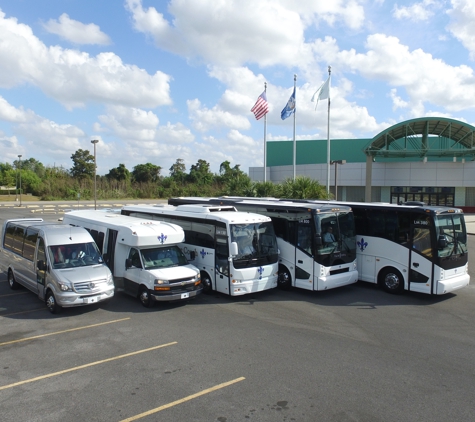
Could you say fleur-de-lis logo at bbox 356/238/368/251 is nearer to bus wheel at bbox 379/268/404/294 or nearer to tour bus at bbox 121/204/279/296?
bus wheel at bbox 379/268/404/294

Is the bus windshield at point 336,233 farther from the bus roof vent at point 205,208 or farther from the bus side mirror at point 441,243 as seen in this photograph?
the bus roof vent at point 205,208

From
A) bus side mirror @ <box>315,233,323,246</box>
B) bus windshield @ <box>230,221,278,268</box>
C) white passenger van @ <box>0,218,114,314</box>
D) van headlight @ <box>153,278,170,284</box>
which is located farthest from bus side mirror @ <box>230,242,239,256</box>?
white passenger van @ <box>0,218,114,314</box>

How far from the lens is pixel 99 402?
6676 millimetres

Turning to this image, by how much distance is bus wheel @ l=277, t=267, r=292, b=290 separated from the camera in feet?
48.2

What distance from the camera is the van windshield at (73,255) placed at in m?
12.1

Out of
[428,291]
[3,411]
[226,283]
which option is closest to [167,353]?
[3,411]

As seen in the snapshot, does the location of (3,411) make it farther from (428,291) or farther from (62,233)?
(428,291)

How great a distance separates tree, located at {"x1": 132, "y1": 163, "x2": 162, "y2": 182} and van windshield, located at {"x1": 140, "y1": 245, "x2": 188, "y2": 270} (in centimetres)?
8109

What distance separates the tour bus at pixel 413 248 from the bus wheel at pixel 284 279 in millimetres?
2700

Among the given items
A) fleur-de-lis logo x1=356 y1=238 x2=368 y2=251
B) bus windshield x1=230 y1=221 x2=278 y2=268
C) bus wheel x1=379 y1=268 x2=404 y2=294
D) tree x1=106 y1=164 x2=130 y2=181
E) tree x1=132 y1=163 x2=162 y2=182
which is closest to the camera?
bus windshield x1=230 y1=221 x2=278 y2=268

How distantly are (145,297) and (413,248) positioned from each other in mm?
8383

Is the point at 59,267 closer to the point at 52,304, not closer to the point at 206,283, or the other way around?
the point at 52,304

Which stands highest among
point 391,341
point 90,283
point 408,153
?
point 408,153

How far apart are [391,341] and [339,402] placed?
11.6 feet
